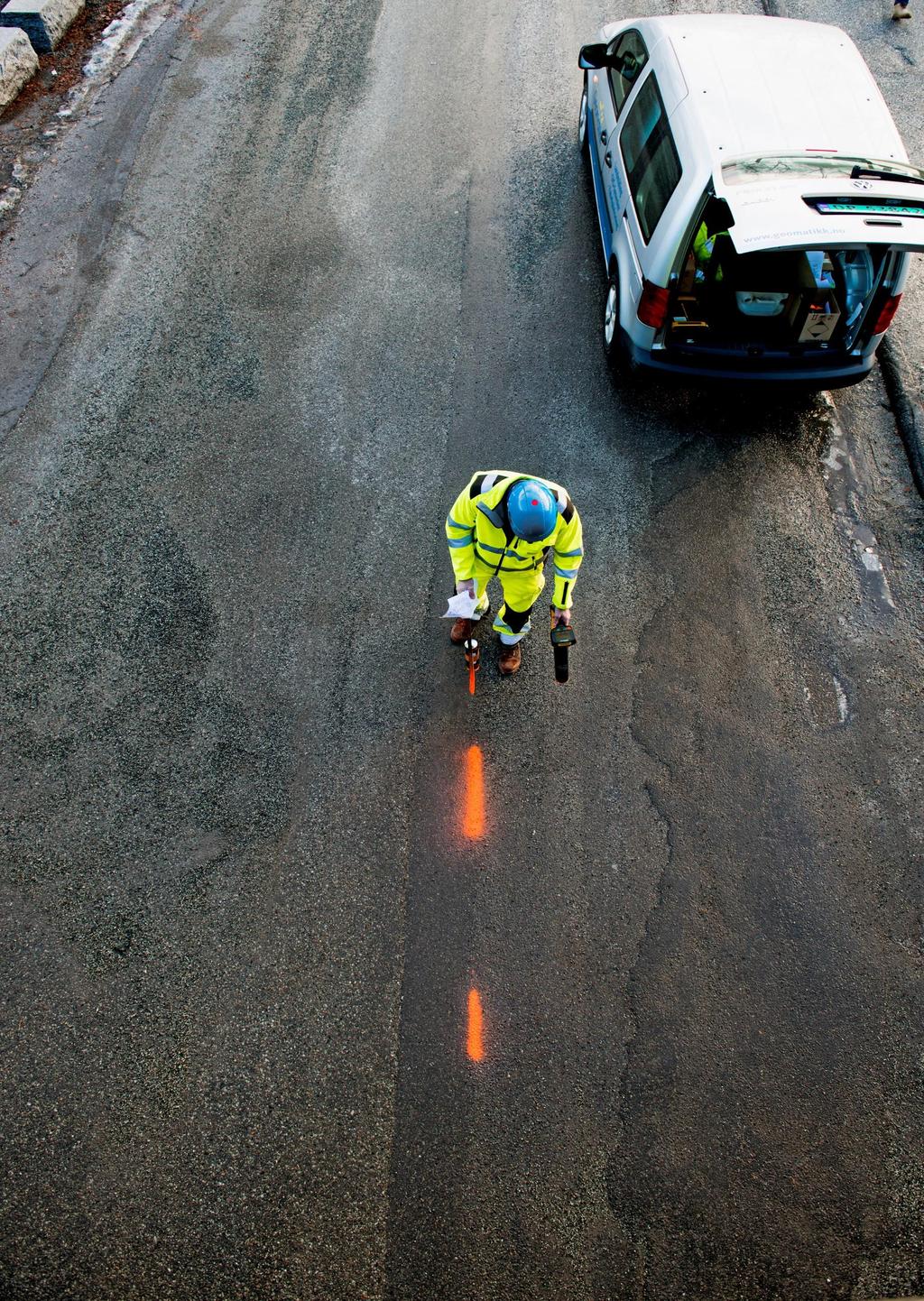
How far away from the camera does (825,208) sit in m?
4.96

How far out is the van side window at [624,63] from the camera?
690 centimetres

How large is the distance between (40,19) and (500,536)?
30.9ft

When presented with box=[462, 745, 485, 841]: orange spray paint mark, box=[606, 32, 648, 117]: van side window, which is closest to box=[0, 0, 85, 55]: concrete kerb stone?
box=[606, 32, 648, 117]: van side window

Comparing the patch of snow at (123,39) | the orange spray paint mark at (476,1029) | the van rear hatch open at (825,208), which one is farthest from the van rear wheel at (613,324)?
the patch of snow at (123,39)

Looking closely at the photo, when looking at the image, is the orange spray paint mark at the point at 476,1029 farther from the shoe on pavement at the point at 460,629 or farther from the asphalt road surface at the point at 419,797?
the shoe on pavement at the point at 460,629

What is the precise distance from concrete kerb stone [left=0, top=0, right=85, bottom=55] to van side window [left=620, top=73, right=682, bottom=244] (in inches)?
282

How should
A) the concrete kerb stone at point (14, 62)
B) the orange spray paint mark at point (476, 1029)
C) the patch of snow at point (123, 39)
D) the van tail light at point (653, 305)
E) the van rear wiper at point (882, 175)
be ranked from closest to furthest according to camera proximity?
the orange spray paint mark at point (476, 1029)
the van rear wiper at point (882, 175)
the van tail light at point (653, 305)
the concrete kerb stone at point (14, 62)
the patch of snow at point (123, 39)

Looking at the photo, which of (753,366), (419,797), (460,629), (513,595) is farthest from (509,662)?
(753,366)

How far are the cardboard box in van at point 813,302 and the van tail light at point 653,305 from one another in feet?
3.39

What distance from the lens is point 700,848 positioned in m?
4.95

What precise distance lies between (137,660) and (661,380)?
4.47 m

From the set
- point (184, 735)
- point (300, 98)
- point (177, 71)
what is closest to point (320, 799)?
point (184, 735)

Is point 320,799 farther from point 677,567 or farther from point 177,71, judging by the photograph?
point 177,71

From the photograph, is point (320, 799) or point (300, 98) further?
point (300, 98)
